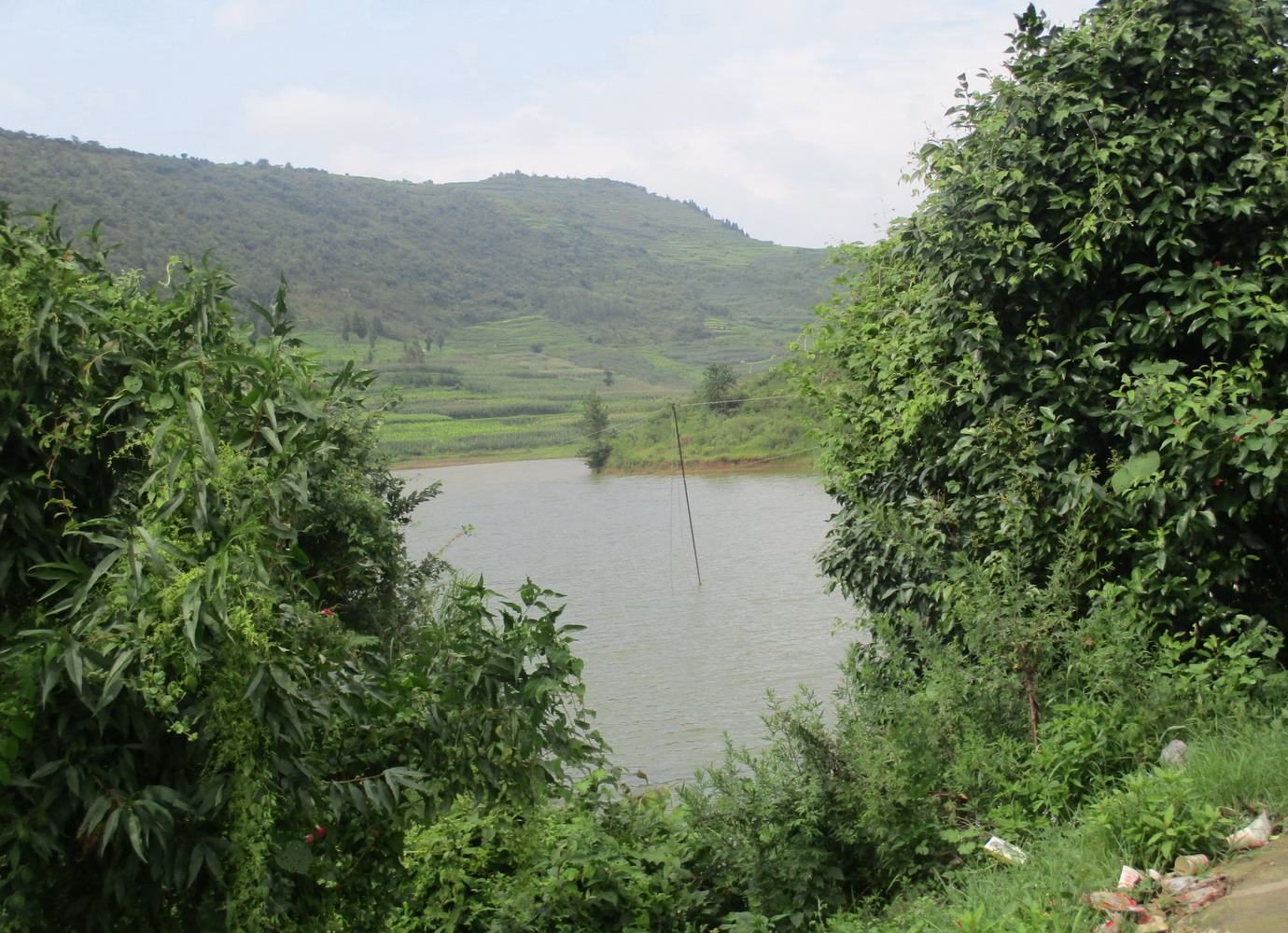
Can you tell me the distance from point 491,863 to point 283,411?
104 inches

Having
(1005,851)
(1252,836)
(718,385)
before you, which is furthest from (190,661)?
(718,385)

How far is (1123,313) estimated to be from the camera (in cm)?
434

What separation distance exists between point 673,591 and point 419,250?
336ft

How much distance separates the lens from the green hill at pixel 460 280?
48375mm

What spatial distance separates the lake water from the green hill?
14.0 meters

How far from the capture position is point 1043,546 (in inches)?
173

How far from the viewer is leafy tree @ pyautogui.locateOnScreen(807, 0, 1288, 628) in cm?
394

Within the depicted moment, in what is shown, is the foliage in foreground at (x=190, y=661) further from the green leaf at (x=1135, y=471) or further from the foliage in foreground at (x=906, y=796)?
the green leaf at (x=1135, y=471)

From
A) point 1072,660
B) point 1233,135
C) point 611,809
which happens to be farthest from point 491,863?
point 1233,135

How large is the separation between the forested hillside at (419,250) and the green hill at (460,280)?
32 centimetres

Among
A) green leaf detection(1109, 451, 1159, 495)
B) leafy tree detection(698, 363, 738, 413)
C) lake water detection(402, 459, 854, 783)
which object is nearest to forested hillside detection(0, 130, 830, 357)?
leafy tree detection(698, 363, 738, 413)

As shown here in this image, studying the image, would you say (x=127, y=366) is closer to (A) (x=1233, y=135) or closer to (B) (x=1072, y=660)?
(B) (x=1072, y=660)

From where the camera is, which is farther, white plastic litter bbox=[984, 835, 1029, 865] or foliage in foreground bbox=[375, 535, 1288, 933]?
foliage in foreground bbox=[375, 535, 1288, 933]

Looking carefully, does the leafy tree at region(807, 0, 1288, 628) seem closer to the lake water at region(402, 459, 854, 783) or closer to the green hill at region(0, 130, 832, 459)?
the lake water at region(402, 459, 854, 783)
